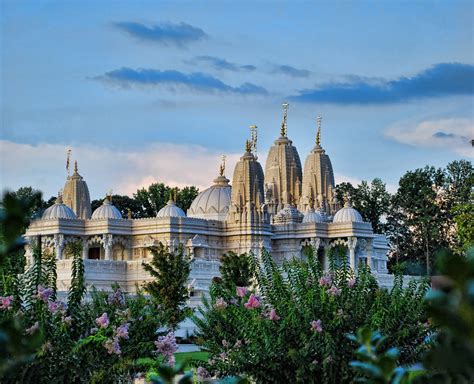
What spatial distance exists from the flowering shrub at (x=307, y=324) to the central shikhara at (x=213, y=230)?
41174mm

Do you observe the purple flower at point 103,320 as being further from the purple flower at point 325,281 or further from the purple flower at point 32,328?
the purple flower at point 325,281

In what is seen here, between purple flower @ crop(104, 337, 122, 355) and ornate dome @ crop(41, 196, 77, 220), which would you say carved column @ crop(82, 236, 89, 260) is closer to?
ornate dome @ crop(41, 196, 77, 220)

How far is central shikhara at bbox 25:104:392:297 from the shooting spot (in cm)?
5969

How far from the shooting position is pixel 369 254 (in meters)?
71.6

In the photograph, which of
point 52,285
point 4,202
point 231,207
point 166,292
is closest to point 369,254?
point 231,207

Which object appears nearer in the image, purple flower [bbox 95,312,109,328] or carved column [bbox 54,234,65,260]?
purple flower [bbox 95,312,109,328]

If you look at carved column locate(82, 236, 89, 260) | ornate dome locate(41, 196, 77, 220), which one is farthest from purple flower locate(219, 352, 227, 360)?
ornate dome locate(41, 196, 77, 220)

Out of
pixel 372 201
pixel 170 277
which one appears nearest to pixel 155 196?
pixel 372 201

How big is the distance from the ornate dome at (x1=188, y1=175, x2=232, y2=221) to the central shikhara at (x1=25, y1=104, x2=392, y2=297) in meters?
0.07

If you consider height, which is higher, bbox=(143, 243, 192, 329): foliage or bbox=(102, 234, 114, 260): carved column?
bbox=(102, 234, 114, 260): carved column

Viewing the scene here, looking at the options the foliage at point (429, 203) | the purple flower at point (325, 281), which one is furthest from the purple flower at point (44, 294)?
the foliage at point (429, 203)

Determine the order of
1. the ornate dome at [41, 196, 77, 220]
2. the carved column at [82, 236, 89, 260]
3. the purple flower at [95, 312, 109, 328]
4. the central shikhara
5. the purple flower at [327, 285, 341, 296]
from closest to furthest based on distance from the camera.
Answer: the purple flower at [95, 312, 109, 328]
the purple flower at [327, 285, 341, 296]
the central shikhara
the carved column at [82, 236, 89, 260]
the ornate dome at [41, 196, 77, 220]

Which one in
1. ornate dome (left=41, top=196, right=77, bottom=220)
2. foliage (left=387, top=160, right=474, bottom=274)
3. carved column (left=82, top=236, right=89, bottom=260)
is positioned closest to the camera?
carved column (left=82, top=236, right=89, bottom=260)


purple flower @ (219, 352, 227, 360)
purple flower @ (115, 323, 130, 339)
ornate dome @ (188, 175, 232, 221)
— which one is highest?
ornate dome @ (188, 175, 232, 221)
